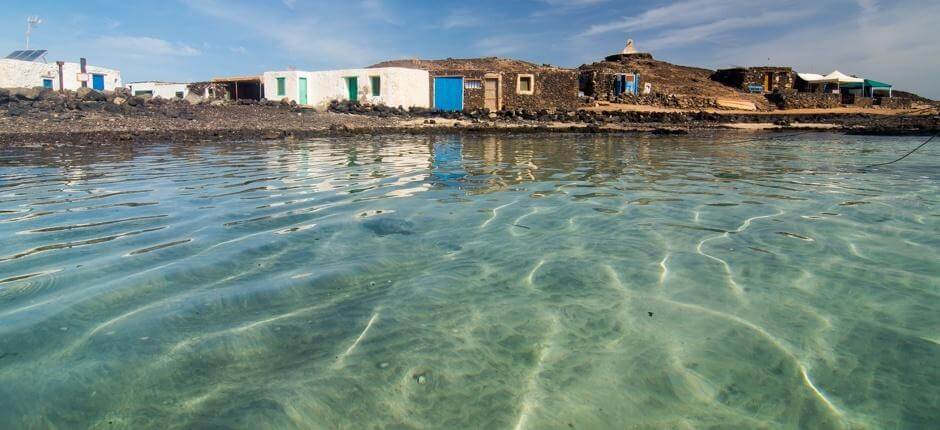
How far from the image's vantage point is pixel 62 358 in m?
2.01

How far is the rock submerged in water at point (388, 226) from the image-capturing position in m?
3.99

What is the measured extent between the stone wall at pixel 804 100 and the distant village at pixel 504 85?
0.06m

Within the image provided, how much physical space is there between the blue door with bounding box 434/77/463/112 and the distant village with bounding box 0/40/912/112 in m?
0.05

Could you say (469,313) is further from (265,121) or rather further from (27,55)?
(27,55)

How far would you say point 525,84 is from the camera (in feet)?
97.2

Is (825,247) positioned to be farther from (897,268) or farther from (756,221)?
(756,221)

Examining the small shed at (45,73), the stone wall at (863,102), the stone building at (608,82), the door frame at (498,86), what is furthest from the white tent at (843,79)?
the small shed at (45,73)

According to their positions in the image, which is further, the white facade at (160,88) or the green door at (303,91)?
the white facade at (160,88)

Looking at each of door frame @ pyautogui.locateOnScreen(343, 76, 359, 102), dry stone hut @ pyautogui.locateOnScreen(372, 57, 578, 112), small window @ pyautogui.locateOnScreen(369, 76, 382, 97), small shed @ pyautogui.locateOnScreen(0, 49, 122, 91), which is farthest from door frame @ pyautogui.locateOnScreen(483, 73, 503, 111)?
small shed @ pyautogui.locateOnScreen(0, 49, 122, 91)

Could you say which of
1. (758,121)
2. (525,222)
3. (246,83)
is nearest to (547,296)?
(525,222)

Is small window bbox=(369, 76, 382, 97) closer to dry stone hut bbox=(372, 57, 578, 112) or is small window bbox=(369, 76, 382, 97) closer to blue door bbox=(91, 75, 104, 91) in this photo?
dry stone hut bbox=(372, 57, 578, 112)

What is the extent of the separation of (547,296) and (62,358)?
6.51 feet

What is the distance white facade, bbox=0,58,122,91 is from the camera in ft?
100

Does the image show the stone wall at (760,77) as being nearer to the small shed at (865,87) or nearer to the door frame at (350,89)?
the small shed at (865,87)
